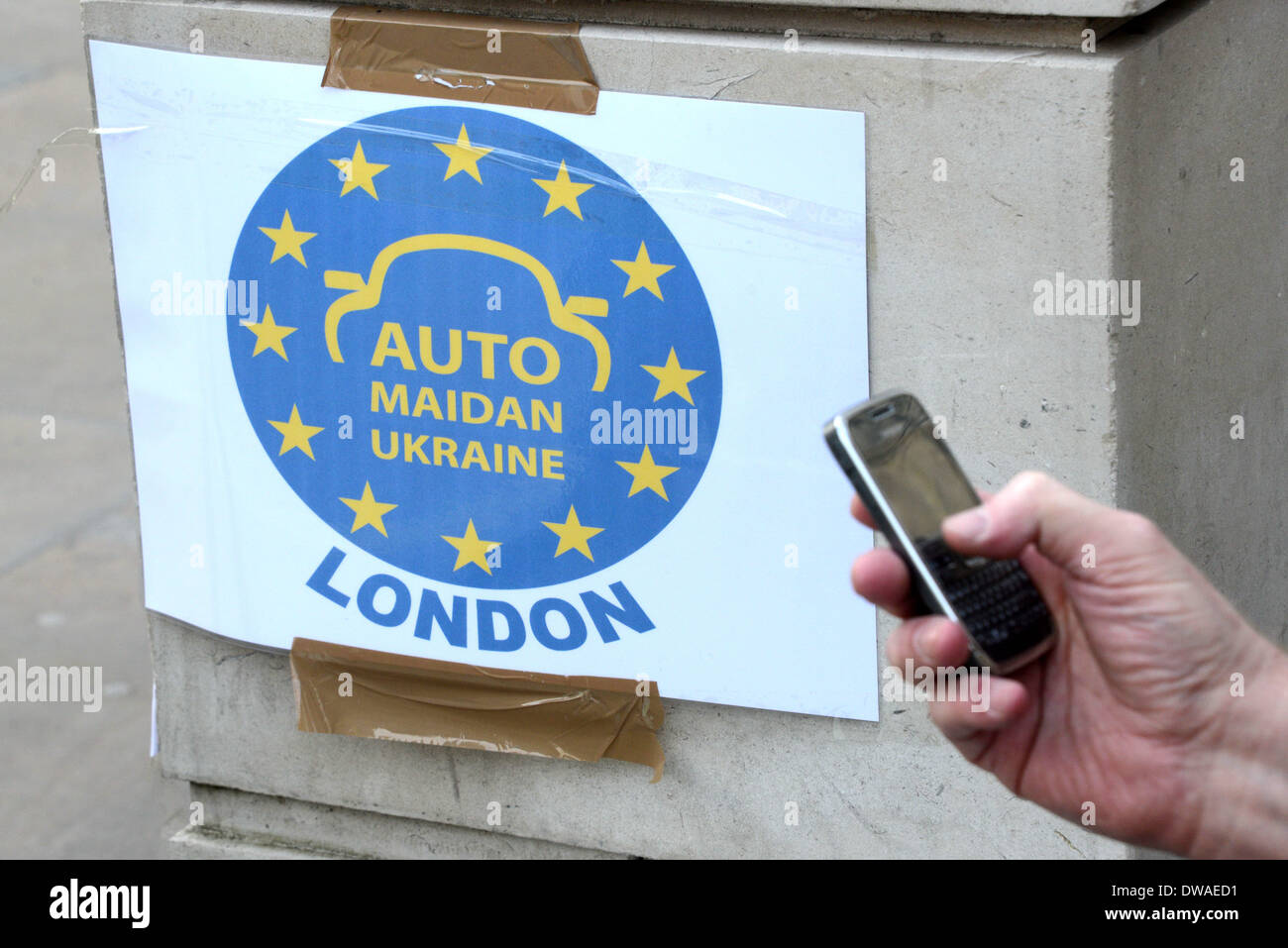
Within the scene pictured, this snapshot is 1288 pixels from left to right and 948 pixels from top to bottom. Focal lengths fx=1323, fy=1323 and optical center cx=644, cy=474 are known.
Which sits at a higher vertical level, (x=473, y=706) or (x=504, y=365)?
(x=504, y=365)

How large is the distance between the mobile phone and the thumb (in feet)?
0.19

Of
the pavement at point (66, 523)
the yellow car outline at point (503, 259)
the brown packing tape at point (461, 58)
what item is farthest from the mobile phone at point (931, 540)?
the pavement at point (66, 523)

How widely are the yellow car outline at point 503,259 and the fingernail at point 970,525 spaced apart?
3.65 ft

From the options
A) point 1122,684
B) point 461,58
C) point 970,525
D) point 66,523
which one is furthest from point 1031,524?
point 66,523

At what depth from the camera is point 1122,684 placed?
1653 mm

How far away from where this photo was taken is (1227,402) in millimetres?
2539

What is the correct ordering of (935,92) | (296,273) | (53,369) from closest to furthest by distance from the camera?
(935,92) < (296,273) < (53,369)

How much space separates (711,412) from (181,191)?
47.2 inches

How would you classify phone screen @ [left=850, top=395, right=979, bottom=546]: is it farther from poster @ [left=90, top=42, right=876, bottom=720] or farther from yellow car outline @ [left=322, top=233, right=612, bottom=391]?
yellow car outline @ [left=322, top=233, right=612, bottom=391]

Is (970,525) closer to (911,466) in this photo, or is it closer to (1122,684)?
(911,466)

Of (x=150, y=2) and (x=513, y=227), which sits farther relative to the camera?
(x=150, y=2)

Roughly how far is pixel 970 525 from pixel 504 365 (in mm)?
1280

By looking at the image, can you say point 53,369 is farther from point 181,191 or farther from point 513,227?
point 513,227
